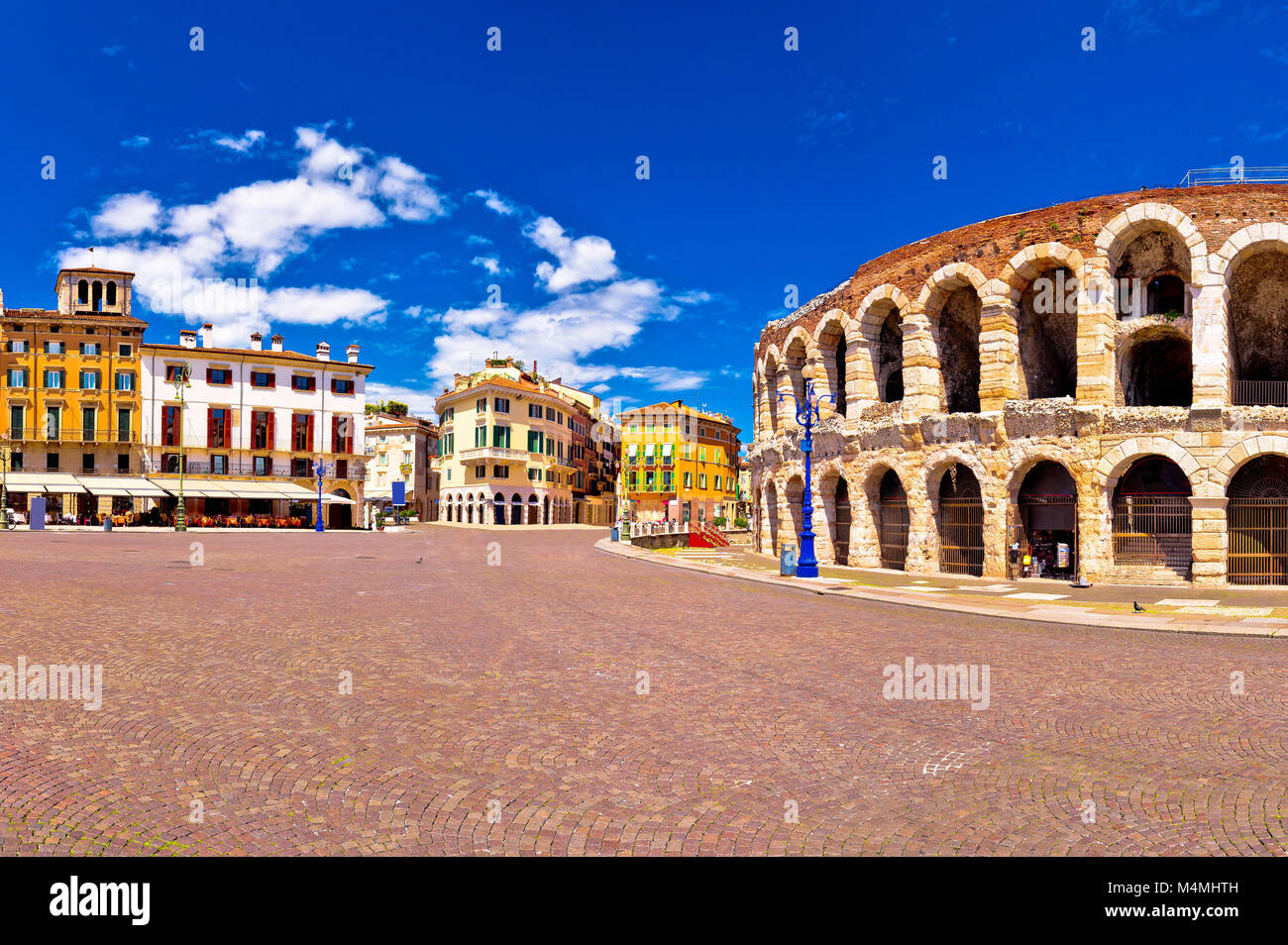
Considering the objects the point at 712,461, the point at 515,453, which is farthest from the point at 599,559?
the point at 712,461

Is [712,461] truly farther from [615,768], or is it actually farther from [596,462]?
[615,768]

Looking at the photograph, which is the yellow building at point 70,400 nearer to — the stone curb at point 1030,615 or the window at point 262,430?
the window at point 262,430

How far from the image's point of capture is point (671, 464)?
269 feet

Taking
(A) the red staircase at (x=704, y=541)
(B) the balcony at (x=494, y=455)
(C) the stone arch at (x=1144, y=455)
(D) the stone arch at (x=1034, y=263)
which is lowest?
(A) the red staircase at (x=704, y=541)

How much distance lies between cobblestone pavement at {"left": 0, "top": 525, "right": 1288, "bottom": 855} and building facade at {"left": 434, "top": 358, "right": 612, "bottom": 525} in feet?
187

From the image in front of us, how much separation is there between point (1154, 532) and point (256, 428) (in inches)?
2193

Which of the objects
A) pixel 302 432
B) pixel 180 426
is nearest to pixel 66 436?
pixel 180 426

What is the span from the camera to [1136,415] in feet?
67.9

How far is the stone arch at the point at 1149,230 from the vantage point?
20547mm

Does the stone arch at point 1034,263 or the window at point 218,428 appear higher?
the stone arch at point 1034,263

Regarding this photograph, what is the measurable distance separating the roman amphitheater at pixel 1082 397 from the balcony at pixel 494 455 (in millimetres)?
45117

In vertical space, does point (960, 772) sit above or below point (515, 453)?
below

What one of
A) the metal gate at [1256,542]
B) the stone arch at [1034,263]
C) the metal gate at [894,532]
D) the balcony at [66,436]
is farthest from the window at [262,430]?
the metal gate at [1256,542]

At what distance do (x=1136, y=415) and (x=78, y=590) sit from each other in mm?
25990
